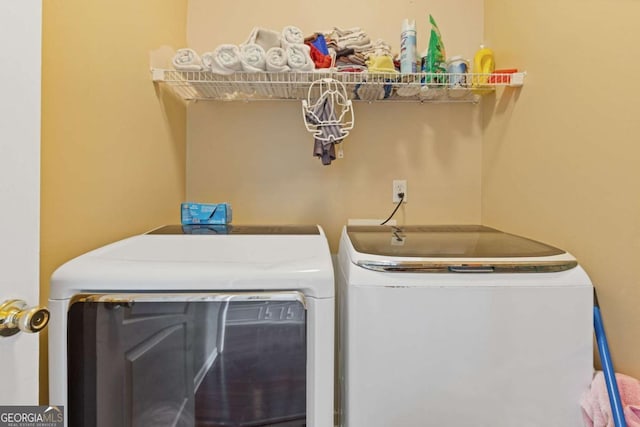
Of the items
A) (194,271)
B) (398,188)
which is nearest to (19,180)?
(194,271)

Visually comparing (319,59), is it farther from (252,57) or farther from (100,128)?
(100,128)

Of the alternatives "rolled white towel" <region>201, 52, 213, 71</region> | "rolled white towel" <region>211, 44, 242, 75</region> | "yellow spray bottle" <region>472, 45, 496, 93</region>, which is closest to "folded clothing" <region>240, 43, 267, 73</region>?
"rolled white towel" <region>211, 44, 242, 75</region>

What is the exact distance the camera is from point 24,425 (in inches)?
27.5

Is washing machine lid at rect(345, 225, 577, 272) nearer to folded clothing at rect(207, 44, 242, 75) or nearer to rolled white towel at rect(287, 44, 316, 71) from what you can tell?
rolled white towel at rect(287, 44, 316, 71)

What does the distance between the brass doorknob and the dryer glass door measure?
19 cm

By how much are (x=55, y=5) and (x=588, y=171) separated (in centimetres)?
157

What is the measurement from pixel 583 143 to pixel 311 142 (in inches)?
45.0

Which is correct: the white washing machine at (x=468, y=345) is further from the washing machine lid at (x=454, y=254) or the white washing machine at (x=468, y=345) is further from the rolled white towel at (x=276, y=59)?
the rolled white towel at (x=276, y=59)

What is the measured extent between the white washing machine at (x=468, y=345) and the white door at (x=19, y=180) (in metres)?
0.71

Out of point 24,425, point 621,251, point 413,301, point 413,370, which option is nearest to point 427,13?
point 621,251

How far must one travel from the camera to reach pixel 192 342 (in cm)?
87

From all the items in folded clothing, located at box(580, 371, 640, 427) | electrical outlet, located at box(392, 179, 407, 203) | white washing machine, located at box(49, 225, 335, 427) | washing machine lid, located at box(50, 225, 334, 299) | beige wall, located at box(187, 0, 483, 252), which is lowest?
folded clothing, located at box(580, 371, 640, 427)

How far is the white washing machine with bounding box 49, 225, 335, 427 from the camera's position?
0.84 meters

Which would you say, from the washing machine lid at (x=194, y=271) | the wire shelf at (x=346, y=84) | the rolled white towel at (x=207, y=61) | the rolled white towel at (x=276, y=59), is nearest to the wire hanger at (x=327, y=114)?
the wire shelf at (x=346, y=84)
